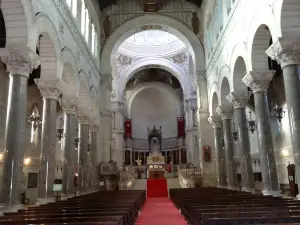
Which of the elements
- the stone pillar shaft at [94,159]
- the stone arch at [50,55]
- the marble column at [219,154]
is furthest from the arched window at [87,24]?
the marble column at [219,154]

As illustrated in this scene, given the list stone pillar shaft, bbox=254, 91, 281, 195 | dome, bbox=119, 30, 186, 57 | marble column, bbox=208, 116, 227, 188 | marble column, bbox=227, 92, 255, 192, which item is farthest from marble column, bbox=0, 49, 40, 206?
dome, bbox=119, 30, 186, 57

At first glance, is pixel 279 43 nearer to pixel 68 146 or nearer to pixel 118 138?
pixel 68 146

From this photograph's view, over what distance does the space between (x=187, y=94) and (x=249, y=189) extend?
20710mm

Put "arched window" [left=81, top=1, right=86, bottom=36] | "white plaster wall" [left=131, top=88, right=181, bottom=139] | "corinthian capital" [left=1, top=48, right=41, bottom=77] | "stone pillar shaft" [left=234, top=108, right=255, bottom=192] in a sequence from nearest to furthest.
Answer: "corinthian capital" [left=1, top=48, right=41, bottom=77]
"stone pillar shaft" [left=234, top=108, right=255, bottom=192]
"arched window" [left=81, top=1, right=86, bottom=36]
"white plaster wall" [left=131, top=88, right=181, bottom=139]

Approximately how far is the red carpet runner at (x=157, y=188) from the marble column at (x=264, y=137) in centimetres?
1103

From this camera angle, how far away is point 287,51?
32.1 feet

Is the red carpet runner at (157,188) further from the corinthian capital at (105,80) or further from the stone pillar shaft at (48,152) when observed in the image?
the stone pillar shaft at (48,152)

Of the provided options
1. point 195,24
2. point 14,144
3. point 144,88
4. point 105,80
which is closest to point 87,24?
point 105,80

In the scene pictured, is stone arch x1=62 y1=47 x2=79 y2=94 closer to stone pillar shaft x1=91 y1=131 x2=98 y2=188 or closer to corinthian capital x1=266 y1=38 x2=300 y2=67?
stone pillar shaft x1=91 y1=131 x2=98 y2=188

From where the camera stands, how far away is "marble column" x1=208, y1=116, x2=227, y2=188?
20172 mm

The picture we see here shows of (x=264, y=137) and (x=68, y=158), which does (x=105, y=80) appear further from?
(x=264, y=137)

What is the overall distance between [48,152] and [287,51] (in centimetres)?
981

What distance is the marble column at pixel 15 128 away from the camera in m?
9.27

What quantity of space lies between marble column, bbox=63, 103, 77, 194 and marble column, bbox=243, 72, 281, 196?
9351 millimetres
